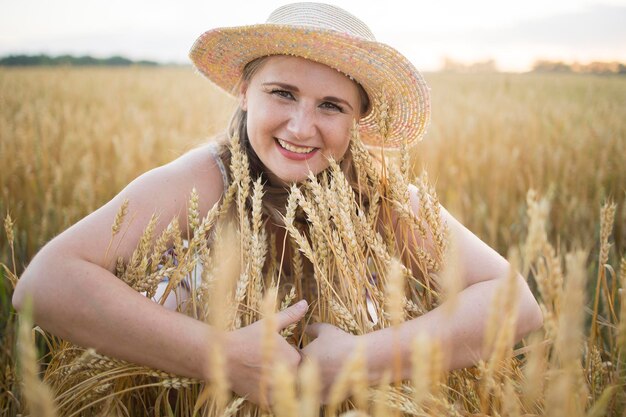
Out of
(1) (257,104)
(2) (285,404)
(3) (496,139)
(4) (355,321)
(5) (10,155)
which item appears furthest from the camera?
(3) (496,139)

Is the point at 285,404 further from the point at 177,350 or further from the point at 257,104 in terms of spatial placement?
the point at 257,104

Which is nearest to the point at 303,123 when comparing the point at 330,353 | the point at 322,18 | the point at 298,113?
the point at 298,113

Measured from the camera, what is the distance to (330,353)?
41.8 inches

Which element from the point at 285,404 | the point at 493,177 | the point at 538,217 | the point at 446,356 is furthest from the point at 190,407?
the point at 493,177

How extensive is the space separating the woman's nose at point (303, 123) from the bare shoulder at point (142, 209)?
0.34m

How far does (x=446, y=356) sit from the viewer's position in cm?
103

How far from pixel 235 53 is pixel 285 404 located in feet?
4.70

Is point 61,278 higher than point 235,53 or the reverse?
the reverse

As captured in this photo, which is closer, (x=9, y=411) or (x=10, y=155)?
(x=9, y=411)

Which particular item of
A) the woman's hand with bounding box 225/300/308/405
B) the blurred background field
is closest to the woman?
→ the woman's hand with bounding box 225/300/308/405

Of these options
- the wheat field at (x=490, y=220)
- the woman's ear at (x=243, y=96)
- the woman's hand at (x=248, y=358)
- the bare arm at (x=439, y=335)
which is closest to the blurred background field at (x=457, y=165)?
the wheat field at (x=490, y=220)

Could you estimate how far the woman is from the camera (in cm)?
106

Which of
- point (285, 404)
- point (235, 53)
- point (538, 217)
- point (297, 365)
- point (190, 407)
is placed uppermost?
point (235, 53)

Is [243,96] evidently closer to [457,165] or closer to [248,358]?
[248,358]
